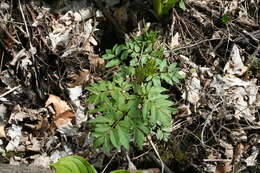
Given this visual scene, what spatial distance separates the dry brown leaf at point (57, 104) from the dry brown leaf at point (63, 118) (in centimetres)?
3

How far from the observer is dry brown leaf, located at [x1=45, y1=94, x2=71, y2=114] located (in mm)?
2449

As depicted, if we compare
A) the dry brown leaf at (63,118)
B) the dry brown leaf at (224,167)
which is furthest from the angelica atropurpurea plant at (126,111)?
the dry brown leaf at (224,167)

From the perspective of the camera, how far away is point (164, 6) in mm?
2684

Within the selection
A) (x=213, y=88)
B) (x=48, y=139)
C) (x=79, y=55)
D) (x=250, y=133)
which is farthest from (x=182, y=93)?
(x=48, y=139)

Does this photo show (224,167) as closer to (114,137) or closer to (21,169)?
(114,137)

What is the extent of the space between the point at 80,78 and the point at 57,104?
26 cm

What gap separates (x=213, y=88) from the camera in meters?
2.66

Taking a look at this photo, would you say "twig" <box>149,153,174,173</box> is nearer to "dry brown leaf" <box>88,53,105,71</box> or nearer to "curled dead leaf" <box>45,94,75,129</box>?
"curled dead leaf" <box>45,94,75,129</box>

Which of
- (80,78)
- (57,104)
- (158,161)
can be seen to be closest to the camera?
(158,161)

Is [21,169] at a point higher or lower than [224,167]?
higher

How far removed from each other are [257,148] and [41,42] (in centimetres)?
167

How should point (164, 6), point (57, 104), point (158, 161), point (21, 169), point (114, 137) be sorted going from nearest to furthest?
point (114, 137)
point (21, 169)
point (158, 161)
point (57, 104)
point (164, 6)

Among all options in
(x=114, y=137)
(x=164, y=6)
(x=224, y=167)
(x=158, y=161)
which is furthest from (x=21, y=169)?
(x=164, y=6)

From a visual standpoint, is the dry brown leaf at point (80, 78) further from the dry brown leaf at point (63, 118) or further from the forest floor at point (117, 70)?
the dry brown leaf at point (63, 118)
